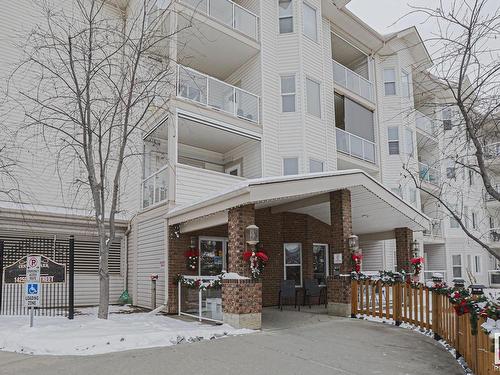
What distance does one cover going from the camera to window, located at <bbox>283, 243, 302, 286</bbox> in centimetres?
1606

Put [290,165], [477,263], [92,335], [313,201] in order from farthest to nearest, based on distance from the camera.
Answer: [477,263], [290,165], [313,201], [92,335]

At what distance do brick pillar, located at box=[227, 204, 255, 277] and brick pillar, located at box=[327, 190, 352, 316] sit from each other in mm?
3428

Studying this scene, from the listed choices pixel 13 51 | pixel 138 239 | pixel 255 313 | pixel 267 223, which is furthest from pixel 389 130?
pixel 13 51

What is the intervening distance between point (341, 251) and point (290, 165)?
16.7 feet

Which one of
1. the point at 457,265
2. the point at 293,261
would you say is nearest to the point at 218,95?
the point at 293,261

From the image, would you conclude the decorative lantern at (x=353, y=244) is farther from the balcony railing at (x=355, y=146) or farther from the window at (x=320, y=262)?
the balcony railing at (x=355, y=146)

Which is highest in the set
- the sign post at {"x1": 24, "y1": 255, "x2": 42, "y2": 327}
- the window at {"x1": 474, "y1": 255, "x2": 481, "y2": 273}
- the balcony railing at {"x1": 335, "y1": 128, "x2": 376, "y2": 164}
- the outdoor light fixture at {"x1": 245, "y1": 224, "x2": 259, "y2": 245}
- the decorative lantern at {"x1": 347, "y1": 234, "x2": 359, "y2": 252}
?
the balcony railing at {"x1": 335, "y1": 128, "x2": 376, "y2": 164}

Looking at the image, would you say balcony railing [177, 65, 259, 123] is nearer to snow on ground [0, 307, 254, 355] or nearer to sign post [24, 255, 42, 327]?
sign post [24, 255, 42, 327]

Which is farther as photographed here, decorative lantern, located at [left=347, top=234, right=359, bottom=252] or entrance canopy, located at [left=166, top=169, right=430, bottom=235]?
decorative lantern, located at [left=347, top=234, right=359, bottom=252]

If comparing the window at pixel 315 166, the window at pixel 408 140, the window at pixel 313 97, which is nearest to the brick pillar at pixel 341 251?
the window at pixel 315 166

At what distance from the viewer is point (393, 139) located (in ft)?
72.1

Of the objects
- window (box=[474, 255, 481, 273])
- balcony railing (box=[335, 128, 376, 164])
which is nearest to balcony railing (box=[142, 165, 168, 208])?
balcony railing (box=[335, 128, 376, 164])

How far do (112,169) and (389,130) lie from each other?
45.5 feet

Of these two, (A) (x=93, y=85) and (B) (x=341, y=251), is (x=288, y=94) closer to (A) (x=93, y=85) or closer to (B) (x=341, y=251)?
(B) (x=341, y=251)
